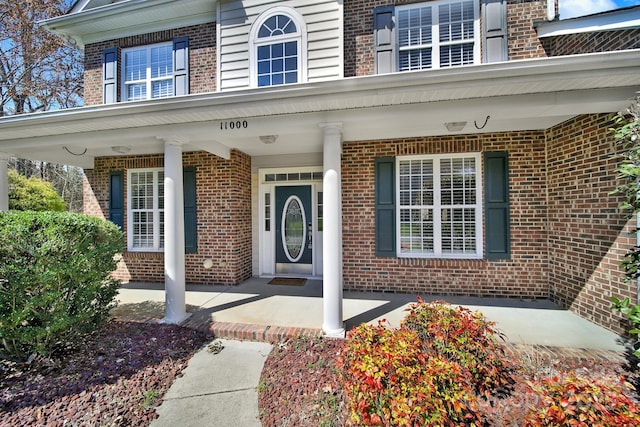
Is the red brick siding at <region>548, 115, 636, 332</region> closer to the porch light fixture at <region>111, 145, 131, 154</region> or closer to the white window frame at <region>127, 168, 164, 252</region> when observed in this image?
the porch light fixture at <region>111, 145, 131, 154</region>

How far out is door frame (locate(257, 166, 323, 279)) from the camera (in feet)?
20.3

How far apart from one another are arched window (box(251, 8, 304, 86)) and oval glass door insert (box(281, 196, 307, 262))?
248cm

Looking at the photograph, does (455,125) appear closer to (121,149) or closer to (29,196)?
(121,149)

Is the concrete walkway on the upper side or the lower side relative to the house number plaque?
lower

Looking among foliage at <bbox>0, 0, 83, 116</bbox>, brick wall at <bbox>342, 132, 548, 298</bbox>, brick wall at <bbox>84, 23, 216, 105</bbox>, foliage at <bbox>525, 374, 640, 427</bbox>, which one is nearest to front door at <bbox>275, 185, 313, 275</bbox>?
brick wall at <bbox>342, 132, 548, 298</bbox>

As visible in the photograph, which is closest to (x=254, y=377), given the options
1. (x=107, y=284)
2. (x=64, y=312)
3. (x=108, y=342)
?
(x=108, y=342)

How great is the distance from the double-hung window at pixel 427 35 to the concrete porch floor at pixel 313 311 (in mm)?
4099

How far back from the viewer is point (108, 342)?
3436 millimetres

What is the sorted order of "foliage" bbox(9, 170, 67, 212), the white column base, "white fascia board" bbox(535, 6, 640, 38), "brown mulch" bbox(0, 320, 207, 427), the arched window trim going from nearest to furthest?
1. "brown mulch" bbox(0, 320, 207, 427)
2. "white fascia board" bbox(535, 6, 640, 38)
3. the white column base
4. the arched window trim
5. "foliage" bbox(9, 170, 67, 212)

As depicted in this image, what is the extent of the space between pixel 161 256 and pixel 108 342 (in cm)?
267

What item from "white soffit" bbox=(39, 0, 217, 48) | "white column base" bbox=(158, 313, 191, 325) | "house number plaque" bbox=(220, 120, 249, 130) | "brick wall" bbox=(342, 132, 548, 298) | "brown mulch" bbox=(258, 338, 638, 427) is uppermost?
"white soffit" bbox=(39, 0, 217, 48)

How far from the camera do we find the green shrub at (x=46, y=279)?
2850mm

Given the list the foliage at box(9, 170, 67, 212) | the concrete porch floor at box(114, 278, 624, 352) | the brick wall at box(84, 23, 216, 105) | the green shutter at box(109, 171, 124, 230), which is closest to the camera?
the concrete porch floor at box(114, 278, 624, 352)

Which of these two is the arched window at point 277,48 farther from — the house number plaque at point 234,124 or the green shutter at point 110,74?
the green shutter at point 110,74
